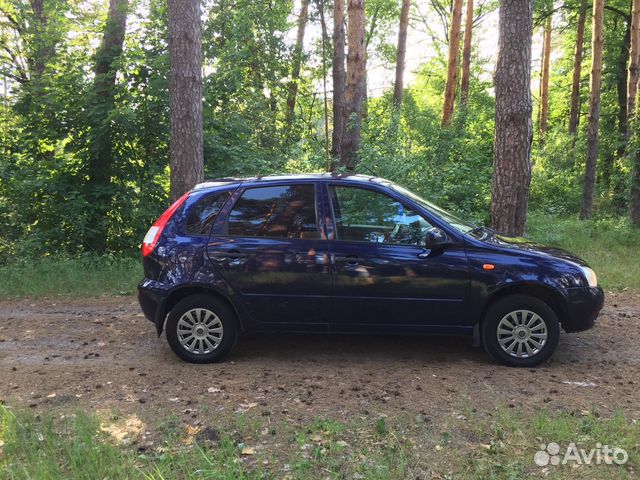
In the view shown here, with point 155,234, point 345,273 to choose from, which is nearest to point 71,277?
point 155,234

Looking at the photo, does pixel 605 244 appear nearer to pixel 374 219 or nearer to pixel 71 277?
pixel 374 219

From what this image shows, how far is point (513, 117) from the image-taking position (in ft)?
25.8

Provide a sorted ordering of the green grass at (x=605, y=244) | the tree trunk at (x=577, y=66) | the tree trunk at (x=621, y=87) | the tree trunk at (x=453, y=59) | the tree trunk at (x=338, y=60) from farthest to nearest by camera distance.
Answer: the tree trunk at (x=621, y=87) → the tree trunk at (x=577, y=66) → the tree trunk at (x=453, y=59) → the tree trunk at (x=338, y=60) → the green grass at (x=605, y=244)

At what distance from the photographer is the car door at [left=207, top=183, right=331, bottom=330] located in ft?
16.8

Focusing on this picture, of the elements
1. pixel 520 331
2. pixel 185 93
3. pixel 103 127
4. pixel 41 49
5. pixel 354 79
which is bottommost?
pixel 520 331

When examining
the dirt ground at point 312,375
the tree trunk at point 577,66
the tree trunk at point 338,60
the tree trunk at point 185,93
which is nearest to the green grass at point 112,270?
the tree trunk at point 185,93

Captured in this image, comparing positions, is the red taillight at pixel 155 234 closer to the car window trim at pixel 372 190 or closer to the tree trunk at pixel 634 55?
the car window trim at pixel 372 190

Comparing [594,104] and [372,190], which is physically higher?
[594,104]

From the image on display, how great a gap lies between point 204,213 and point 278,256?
0.92 m

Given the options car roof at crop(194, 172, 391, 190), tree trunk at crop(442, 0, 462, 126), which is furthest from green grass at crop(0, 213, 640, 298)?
tree trunk at crop(442, 0, 462, 126)

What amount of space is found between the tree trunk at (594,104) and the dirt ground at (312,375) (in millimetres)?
13438

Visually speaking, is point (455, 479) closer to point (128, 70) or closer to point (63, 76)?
point (128, 70)

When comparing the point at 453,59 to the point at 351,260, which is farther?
the point at 453,59

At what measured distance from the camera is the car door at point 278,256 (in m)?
5.12
